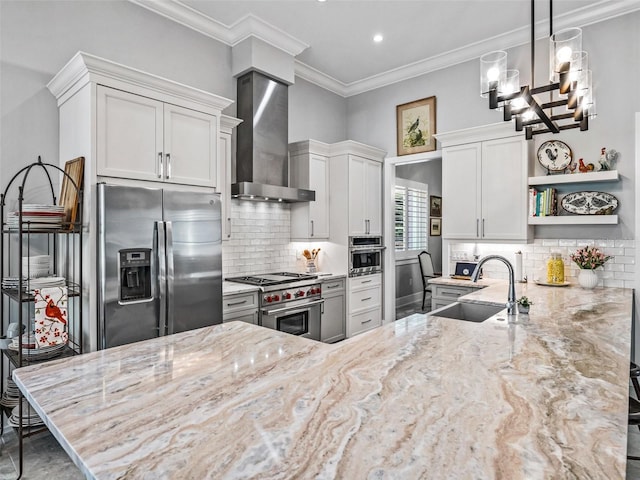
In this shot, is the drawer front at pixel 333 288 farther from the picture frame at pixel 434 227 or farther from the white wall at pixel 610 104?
the picture frame at pixel 434 227

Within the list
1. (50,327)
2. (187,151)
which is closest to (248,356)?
(50,327)

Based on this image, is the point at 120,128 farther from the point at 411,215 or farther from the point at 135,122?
the point at 411,215

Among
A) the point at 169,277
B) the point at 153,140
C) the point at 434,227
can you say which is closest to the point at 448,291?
the point at 169,277

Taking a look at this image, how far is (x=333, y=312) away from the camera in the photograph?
4531 mm

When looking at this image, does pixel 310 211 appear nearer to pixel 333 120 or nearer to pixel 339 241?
pixel 339 241

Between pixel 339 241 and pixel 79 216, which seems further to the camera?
pixel 339 241

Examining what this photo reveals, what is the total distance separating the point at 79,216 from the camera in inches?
99.7

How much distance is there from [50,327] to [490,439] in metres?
2.57

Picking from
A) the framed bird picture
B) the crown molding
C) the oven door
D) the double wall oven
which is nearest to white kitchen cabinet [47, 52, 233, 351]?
the crown molding

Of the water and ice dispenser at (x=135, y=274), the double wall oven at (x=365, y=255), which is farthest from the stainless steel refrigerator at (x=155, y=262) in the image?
the double wall oven at (x=365, y=255)

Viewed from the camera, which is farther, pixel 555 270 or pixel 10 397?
pixel 555 270

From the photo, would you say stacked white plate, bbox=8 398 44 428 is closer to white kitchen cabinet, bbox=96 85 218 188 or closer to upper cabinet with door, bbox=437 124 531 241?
white kitchen cabinet, bbox=96 85 218 188

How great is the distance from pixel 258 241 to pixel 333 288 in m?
1.02

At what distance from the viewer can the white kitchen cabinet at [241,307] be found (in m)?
3.35
